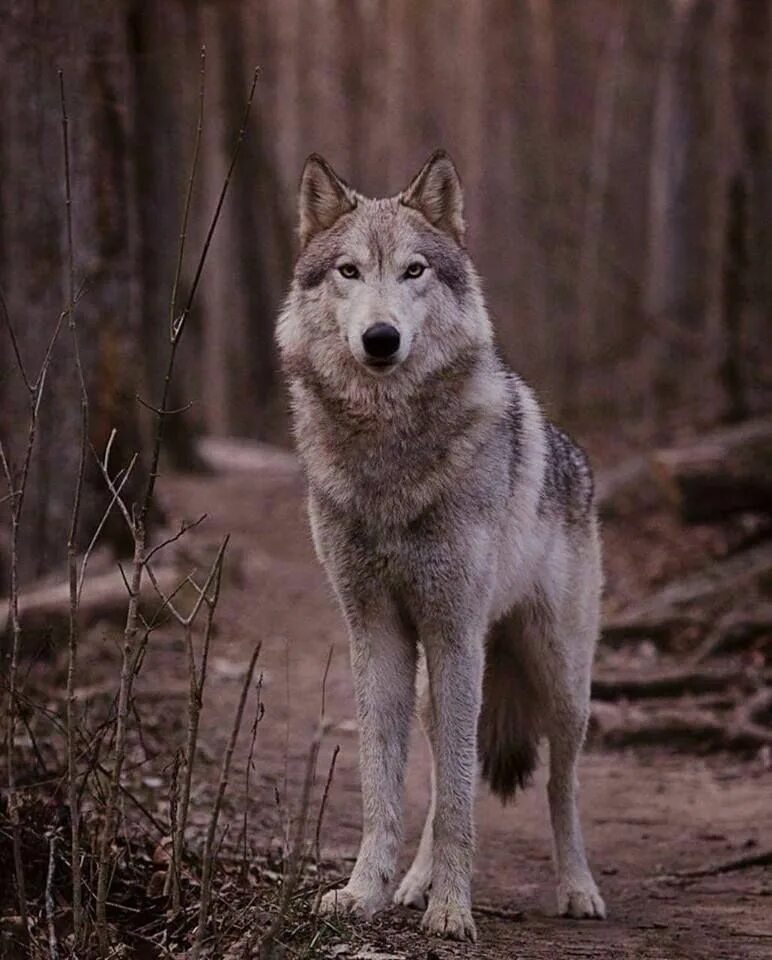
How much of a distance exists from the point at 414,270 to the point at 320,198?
1.87 feet

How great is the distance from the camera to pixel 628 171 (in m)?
31.9

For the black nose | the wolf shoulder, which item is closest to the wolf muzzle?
the black nose

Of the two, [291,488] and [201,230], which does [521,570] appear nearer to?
[291,488]

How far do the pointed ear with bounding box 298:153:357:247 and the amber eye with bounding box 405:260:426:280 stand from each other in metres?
0.43

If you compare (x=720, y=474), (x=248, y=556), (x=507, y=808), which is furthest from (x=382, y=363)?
(x=248, y=556)

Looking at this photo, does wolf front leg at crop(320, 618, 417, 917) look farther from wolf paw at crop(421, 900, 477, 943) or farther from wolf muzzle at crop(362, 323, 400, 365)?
wolf muzzle at crop(362, 323, 400, 365)

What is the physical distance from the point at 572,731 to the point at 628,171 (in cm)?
2803

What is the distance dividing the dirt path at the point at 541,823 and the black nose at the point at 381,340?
105 centimetres

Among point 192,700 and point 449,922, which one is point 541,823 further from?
point 192,700

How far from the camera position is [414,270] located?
4688mm

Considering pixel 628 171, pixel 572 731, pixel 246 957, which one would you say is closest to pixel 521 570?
pixel 572 731

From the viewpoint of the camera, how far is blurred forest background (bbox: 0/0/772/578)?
897 centimetres

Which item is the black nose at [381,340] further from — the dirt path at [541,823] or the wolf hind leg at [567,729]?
the wolf hind leg at [567,729]

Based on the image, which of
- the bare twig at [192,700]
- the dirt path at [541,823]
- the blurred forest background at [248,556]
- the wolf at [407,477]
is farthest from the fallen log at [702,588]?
the bare twig at [192,700]
